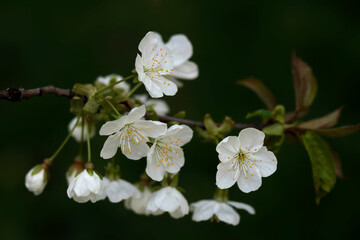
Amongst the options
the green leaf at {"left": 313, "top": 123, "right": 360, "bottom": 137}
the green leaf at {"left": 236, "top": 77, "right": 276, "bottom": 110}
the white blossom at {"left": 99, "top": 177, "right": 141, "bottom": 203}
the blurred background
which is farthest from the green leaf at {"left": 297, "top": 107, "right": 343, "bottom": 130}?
the blurred background

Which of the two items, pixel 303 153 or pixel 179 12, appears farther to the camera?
pixel 179 12

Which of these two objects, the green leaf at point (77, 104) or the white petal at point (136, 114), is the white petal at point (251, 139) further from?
the green leaf at point (77, 104)

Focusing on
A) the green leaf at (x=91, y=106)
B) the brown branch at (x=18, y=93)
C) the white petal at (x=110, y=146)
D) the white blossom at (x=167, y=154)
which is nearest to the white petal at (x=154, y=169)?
the white blossom at (x=167, y=154)

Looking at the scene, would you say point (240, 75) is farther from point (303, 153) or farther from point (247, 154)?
point (247, 154)

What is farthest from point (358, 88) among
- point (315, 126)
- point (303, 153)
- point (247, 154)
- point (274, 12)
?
point (247, 154)

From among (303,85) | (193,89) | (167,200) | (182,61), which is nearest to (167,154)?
(167,200)

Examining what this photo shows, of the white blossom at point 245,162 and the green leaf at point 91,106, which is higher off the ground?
the green leaf at point 91,106

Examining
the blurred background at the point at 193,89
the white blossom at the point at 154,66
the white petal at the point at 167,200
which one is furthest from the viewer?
the blurred background at the point at 193,89

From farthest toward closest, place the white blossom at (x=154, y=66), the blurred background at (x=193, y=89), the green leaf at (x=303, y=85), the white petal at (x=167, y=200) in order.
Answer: the blurred background at (x=193, y=89) → the green leaf at (x=303, y=85) → the white petal at (x=167, y=200) → the white blossom at (x=154, y=66)
